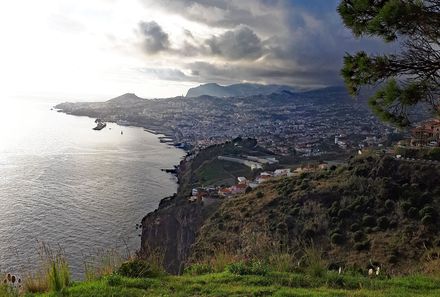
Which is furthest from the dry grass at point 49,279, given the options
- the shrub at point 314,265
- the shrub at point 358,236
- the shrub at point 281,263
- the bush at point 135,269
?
the shrub at point 358,236

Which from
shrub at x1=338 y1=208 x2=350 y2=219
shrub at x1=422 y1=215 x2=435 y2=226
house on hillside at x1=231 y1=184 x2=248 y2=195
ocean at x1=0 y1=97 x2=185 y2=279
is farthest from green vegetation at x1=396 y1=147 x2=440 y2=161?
ocean at x1=0 y1=97 x2=185 y2=279

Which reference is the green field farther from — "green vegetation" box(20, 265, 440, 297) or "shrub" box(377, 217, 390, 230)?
"green vegetation" box(20, 265, 440, 297)

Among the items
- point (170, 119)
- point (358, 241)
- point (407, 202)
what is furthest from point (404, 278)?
point (170, 119)

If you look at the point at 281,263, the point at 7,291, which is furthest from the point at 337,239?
the point at 7,291

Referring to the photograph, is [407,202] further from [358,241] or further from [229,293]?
[229,293]

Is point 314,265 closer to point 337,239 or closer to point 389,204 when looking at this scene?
point 337,239

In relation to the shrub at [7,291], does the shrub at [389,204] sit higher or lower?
lower

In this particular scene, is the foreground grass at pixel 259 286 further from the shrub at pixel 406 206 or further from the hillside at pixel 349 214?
the shrub at pixel 406 206
